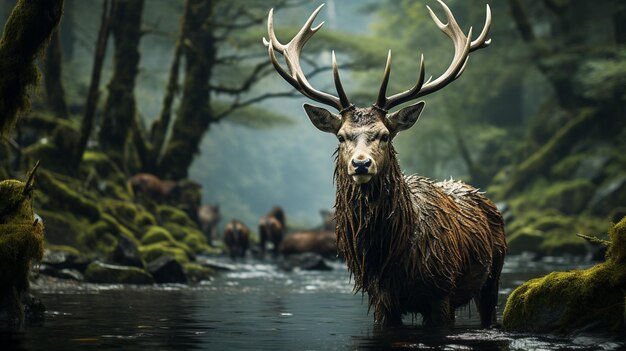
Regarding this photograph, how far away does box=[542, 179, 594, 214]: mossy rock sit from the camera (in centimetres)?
2902

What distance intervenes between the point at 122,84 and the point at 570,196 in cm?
1548

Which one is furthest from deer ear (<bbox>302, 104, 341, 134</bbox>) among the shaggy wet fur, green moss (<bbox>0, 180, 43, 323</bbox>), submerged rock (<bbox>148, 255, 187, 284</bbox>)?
submerged rock (<bbox>148, 255, 187, 284</bbox>)

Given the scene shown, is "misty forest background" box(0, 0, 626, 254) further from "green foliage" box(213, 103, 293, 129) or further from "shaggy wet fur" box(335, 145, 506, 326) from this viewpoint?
"shaggy wet fur" box(335, 145, 506, 326)

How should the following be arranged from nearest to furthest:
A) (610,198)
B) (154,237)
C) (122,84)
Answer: (154,237) < (122,84) < (610,198)

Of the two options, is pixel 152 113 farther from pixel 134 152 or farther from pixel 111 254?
pixel 111 254

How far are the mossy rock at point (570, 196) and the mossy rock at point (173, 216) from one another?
41.4ft

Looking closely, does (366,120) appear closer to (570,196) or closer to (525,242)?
(525,242)

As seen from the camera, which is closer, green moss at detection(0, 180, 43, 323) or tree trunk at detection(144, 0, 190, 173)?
green moss at detection(0, 180, 43, 323)

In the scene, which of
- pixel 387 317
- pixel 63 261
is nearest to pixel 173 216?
pixel 63 261

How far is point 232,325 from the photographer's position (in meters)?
8.79

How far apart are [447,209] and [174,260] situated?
7774 millimetres

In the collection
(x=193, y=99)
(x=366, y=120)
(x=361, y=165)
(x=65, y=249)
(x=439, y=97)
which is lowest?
(x=65, y=249)

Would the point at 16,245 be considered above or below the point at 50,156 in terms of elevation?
below

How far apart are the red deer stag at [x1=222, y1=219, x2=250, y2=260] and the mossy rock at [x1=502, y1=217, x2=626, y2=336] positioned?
1794 cm
